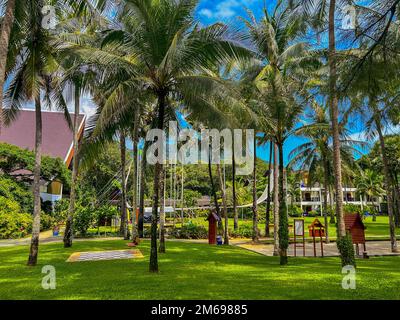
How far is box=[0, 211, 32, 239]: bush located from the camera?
66.8ft

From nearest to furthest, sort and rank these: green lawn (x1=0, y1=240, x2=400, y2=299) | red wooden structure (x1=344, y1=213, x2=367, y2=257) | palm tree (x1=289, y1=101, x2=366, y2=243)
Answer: green lawn (x1=0, y1=240, x2=400, y2=299) → red wooden structure (x1=344, y1=213, x2=367, y2=257) → palm tree (x1=289, y1=101, x2=366, y2=243)

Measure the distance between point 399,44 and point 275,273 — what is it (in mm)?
5894

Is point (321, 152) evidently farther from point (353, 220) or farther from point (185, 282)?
point (185, 282)

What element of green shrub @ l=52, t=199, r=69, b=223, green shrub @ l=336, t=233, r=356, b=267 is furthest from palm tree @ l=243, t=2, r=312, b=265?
green shrub @ l=52, t=199, r=69, b=223

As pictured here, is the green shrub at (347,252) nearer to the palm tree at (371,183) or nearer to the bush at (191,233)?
the bush at (191,233)

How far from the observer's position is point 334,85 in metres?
6.71

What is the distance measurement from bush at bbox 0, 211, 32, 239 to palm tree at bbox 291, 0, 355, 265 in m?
19.2

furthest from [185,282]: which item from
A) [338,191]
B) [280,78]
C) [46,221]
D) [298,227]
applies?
[46,221]

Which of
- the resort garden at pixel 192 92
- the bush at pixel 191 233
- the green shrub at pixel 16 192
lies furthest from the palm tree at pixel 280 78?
the green shrub at pixel 16 192

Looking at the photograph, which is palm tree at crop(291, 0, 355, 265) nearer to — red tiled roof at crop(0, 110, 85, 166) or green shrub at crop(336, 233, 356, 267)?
green shrub at crop(336, 233, 356, 267)

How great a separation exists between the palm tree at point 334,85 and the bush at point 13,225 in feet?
62.9

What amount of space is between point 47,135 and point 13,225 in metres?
14.7

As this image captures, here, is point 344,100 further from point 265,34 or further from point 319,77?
point 265,34
